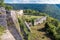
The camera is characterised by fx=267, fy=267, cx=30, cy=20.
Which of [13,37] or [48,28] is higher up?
[13,37]

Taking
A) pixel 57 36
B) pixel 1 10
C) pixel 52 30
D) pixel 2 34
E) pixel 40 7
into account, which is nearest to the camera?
pixel 2 34

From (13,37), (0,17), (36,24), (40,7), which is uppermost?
(0,17)

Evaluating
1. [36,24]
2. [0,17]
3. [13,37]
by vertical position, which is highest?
[0,17]

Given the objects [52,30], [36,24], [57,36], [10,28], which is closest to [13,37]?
[10,28]

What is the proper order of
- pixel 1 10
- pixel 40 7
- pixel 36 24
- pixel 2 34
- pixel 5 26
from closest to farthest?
pixel 2 34
pixel 5 26
pixel 1 10
pixel 36 24
pixel 40 7

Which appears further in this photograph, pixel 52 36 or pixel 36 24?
pixel 36 24

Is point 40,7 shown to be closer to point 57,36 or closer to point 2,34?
point 57,36

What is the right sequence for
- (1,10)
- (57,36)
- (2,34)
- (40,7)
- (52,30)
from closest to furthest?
(2,34) → (1,10) → (57,36) → (52,30) → (40,7)

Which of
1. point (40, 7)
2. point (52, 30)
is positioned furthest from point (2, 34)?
point (40, 7)

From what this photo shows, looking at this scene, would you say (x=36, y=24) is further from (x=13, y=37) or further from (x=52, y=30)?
(x=13, y=37)
